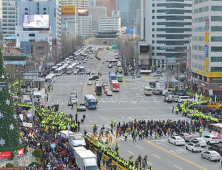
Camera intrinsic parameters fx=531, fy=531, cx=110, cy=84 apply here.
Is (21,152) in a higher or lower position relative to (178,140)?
higher

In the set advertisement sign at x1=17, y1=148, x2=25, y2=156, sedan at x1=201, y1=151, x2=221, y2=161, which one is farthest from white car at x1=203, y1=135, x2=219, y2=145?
advertisement sign at x1=17, y1=148, x2=25, y2=156

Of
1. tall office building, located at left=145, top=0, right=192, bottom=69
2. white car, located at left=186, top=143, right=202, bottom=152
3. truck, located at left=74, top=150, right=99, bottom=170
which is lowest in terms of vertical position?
white car, located at left=186, top=143, right=202, bottom=152

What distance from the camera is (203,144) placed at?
164 ft

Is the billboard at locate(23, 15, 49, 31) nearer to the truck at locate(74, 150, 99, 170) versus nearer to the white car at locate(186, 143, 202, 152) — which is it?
the white car at locate(186, 143, 202, 152)

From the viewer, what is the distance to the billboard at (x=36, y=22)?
186625 millimetres

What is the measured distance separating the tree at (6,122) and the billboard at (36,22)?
15174 cm

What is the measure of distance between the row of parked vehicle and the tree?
1655cm

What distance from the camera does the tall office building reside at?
524 ft

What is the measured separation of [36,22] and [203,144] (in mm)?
144650

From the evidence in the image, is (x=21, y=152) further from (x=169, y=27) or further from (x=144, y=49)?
(x=144, y=49)

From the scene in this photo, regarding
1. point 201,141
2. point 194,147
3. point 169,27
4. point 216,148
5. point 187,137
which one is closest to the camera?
point 216,148

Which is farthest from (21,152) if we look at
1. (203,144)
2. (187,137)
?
(187,137)

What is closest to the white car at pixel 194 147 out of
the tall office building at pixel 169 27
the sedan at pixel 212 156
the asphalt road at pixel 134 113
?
the asphalt road at pixel 134 113

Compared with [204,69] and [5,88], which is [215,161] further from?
[204,69]
